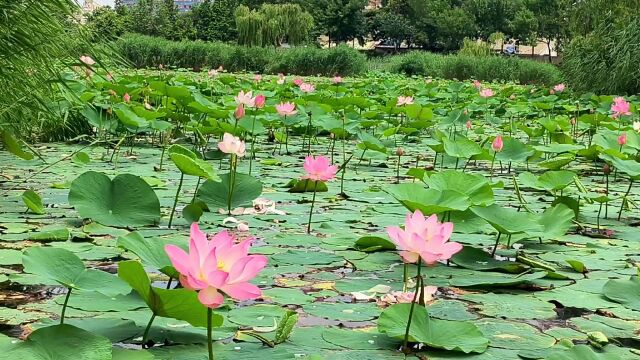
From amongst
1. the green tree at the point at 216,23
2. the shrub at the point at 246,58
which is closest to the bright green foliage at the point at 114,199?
the shrub at the point at 246,58

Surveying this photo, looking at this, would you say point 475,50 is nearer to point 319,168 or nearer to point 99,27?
point 99,27

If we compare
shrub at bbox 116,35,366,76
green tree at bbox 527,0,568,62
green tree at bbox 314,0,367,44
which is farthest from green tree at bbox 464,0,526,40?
shrub at bbox 116,35,366,76

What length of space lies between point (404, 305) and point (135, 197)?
841 mm

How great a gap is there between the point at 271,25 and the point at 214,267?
18.8 m

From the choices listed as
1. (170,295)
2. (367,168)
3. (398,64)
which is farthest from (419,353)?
(398,64)

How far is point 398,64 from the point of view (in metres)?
16.3

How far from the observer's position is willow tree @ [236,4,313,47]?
18734 mm

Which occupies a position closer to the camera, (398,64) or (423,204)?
(423,204)

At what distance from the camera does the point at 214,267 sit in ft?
2.19

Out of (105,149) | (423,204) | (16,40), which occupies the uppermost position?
(16,40)

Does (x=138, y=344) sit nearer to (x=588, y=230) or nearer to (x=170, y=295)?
(x=170, y=295)

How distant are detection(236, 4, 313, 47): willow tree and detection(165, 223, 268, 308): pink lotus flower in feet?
60.6

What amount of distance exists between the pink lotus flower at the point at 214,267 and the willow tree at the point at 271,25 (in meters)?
18.5

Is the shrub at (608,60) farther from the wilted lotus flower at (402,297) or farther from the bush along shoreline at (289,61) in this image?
the wilted lotus flower at (402,297)
